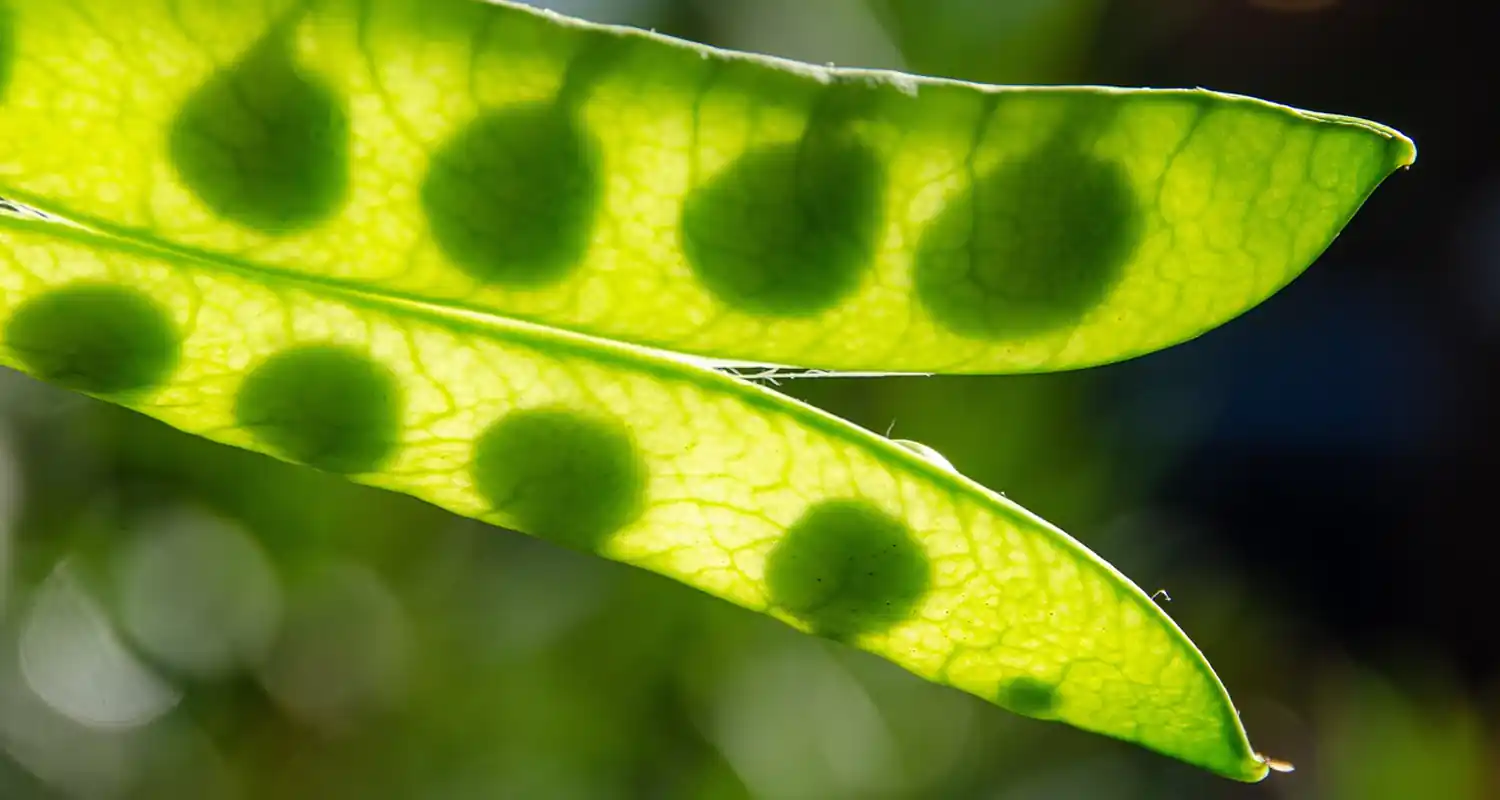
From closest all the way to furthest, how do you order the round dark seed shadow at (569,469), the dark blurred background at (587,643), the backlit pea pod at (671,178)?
the backlit pea pod at (671,178), the round dark seed shadow at (569,469), the dark blurred background at (587,643)

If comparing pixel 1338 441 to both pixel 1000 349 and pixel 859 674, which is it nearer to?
pixel 859 674

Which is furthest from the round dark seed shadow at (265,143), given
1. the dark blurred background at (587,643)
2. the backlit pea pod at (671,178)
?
the dark blurred background at (587,643)

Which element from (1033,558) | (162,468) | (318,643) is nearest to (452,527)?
(318,643)

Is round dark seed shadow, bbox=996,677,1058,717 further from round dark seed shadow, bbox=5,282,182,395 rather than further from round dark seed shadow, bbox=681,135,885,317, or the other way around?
round dark seed shadow, bbox=5,282,182,395

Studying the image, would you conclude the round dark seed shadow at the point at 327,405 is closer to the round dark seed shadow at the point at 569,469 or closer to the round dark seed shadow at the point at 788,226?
the round dark seed shadow at the point at 569,469

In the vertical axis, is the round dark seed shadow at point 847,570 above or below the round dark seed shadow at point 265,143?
below

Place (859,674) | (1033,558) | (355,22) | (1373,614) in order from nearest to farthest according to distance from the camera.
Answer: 1. (355,22)
2. (1033,558)
3. (859,674)
4. (1373,614)
